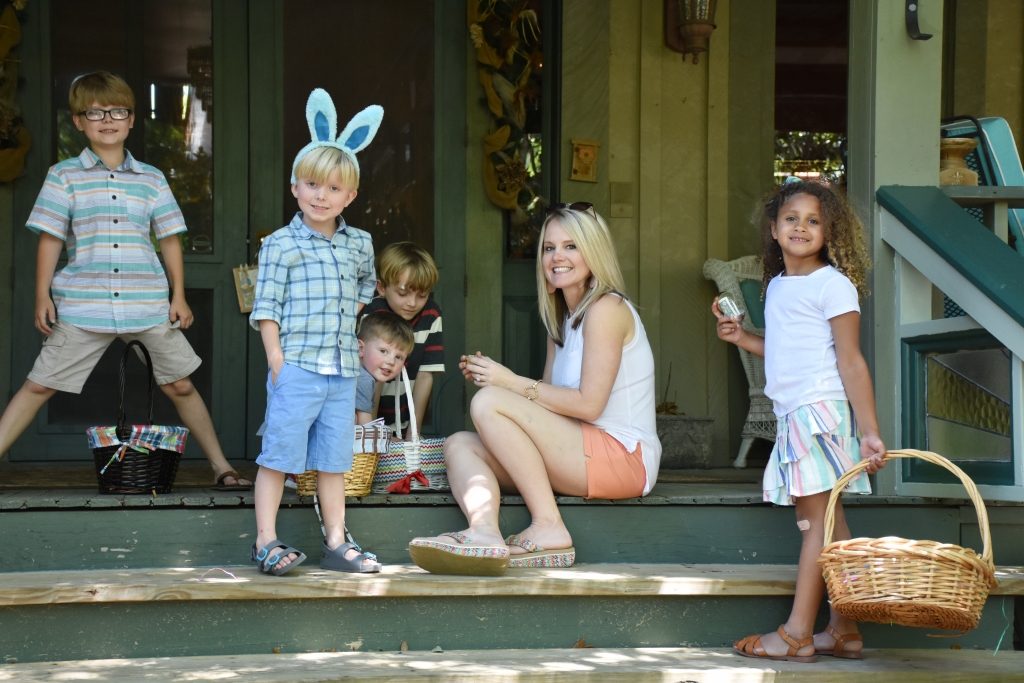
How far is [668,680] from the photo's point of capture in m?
3.48

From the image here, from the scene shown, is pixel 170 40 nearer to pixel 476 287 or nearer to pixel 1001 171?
pixel 476 287

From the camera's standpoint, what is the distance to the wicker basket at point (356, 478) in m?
4.01

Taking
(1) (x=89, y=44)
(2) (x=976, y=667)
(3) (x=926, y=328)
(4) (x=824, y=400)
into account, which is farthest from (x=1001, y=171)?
(1) (x=89, y=44)

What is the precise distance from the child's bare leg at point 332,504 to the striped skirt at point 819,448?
53.4 inches

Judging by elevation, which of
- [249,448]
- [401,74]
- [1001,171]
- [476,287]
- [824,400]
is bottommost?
[249,448]

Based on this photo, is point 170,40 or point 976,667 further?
point 170,40

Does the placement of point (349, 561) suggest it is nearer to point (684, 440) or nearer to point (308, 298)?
point (308, 298)

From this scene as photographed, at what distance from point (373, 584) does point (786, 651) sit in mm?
1222

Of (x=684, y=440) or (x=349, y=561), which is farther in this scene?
(x=684, y=440)

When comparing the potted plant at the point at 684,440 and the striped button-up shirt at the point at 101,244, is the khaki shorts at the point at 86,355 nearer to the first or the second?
the striped button-up shirt at the point at 101,244

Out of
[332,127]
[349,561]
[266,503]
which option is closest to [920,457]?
[349,561]

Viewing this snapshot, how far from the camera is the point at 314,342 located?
384cm

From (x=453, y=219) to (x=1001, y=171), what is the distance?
7.82 feet

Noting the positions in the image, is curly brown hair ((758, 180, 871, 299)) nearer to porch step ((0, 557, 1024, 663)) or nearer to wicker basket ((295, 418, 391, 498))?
porch step ((0, 557, 1024, 663))
